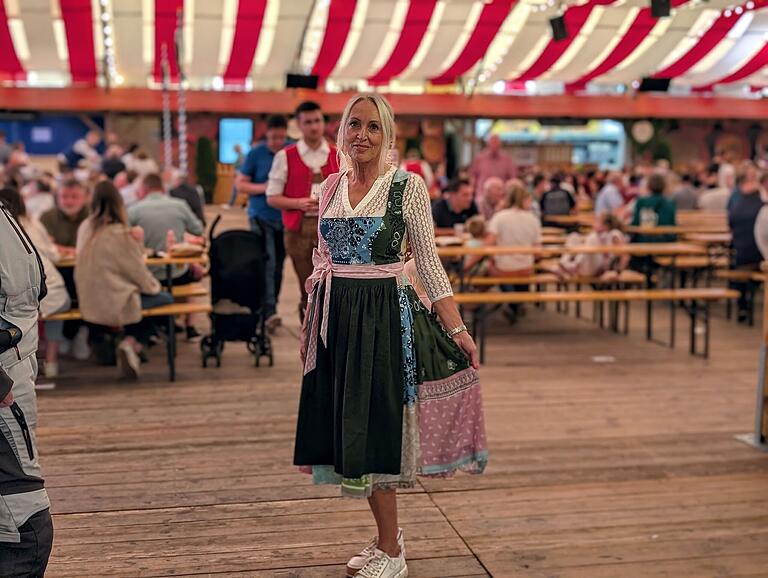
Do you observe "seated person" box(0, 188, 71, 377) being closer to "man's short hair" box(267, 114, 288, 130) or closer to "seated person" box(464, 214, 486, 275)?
"man's short hair" box(267, 114, 288, 130)

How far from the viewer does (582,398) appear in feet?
17.5

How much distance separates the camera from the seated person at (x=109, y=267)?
5273mm

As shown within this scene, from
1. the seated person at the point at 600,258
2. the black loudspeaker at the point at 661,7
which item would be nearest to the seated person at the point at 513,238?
the seated person at the point at 600,258

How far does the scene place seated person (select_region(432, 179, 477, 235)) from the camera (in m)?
8.01

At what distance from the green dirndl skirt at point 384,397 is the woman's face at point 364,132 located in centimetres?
35

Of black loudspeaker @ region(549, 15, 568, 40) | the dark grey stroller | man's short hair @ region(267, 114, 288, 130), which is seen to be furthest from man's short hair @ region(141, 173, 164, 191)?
black loudspeaker @ region(549, 15, 568, 40)

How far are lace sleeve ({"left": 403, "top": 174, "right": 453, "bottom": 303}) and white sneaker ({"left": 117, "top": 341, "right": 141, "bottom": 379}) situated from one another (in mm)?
3205

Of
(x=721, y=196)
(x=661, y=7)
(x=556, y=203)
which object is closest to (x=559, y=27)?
(x=556, y=203)

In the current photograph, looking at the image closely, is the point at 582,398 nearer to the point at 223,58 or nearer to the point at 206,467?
the point at 206,467

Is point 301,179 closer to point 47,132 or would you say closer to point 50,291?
point 50,291

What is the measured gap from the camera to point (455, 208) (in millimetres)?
8086

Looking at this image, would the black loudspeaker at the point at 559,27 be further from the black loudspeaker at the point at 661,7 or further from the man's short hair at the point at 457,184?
the man's short hair at the point at 457,184

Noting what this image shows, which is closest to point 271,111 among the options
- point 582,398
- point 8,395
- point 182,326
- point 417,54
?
point 417,54

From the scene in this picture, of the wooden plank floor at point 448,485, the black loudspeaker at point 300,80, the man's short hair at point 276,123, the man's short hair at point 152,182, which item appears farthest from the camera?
the black loudspeaker at point 300,80
